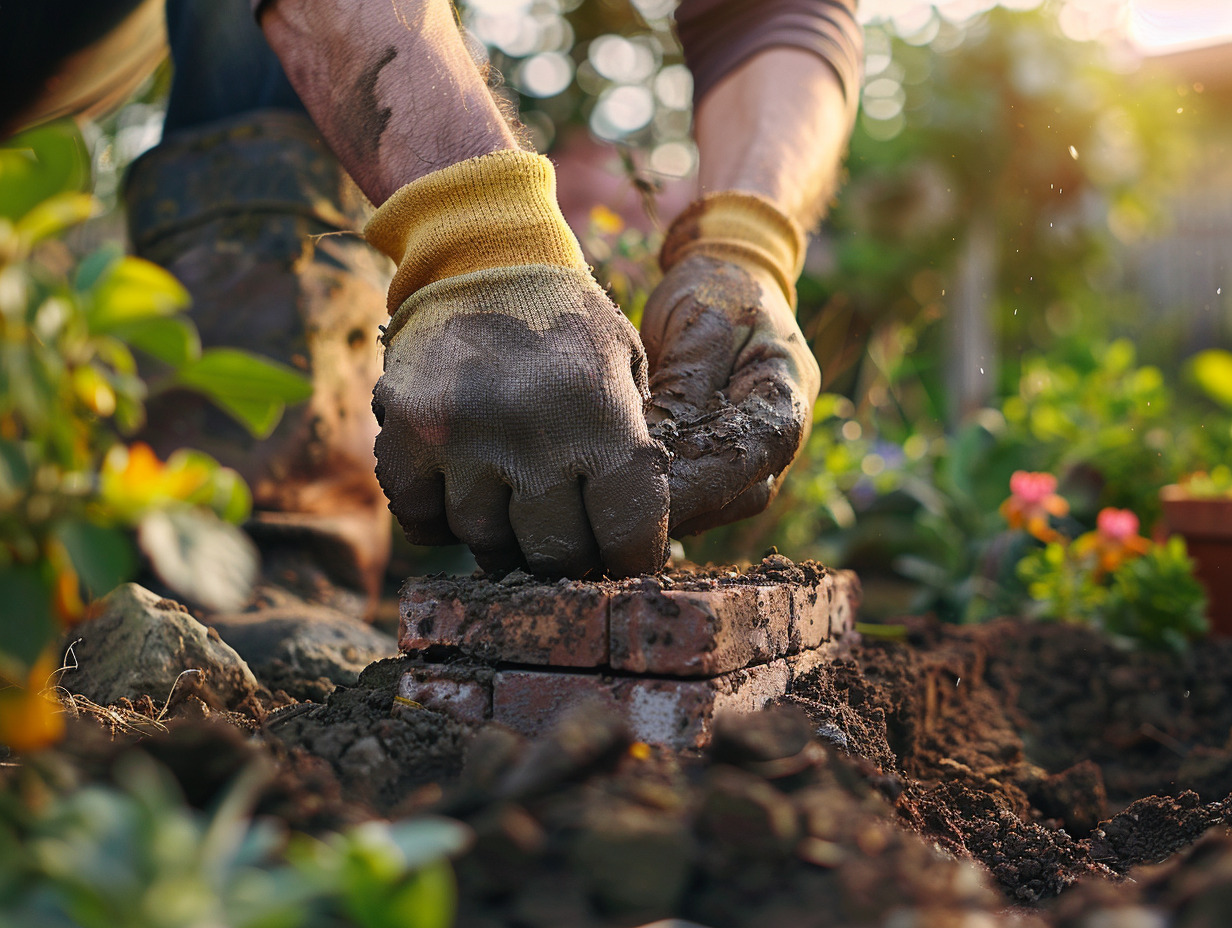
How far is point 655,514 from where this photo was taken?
1.21 meters

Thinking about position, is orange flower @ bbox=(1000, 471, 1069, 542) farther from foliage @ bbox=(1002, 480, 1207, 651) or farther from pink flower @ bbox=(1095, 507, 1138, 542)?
pink flower @ bbox=(1095, 507, 1138, 542)

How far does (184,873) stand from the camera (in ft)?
1.48

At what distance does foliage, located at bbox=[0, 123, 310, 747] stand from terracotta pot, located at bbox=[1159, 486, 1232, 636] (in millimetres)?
2698

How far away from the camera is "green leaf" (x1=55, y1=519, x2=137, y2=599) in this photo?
54 cm

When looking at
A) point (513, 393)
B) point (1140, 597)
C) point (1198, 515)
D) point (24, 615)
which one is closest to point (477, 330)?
point (513, 393)

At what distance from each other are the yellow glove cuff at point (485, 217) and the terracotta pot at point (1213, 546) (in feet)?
7.07

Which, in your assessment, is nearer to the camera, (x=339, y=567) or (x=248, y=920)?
(x=248, y=920)

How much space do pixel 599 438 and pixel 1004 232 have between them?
8196 mm

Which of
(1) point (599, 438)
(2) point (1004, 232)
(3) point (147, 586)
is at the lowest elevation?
(2) point (1004, 232)

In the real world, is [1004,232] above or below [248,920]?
below

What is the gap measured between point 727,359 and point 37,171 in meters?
1.15

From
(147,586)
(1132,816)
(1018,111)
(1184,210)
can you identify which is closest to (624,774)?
(1132,816)

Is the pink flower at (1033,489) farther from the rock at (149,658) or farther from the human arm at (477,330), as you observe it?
the rock at (149,658)

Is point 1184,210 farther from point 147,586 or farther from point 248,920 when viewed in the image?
point 248,920
